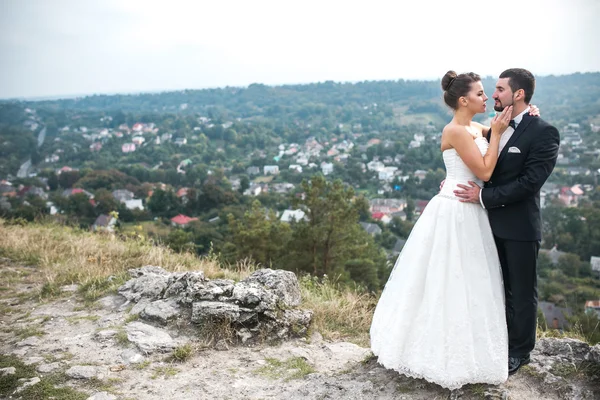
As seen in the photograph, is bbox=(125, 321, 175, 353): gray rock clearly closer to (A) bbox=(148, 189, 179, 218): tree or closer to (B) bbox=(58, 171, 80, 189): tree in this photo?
(A) bbox=(148, 189, 179, 218): tree

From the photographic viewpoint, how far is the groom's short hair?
3.11 m

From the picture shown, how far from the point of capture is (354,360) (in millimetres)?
3947

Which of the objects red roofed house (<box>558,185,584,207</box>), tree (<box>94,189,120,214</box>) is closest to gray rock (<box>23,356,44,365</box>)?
tree (<box>94,189,120,214</box>)

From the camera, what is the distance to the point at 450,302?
318 centimetres

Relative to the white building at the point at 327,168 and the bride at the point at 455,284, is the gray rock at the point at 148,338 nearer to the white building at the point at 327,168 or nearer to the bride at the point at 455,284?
the bride at the point at 455,284

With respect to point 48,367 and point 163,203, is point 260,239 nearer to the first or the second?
point 48,367

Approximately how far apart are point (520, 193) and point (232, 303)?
8.94 ft

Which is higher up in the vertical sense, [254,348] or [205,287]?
[205,287]

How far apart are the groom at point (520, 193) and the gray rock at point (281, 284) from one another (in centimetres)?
219

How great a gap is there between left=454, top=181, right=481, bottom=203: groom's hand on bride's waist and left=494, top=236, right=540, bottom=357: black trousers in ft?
1.12

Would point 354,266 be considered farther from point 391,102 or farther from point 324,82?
point 324,82

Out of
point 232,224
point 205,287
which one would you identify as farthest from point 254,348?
point 232,224

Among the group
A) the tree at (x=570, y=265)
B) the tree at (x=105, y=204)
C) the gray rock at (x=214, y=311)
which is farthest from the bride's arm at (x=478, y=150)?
the tree at (x=105, y=204)

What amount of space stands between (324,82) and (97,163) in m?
127
